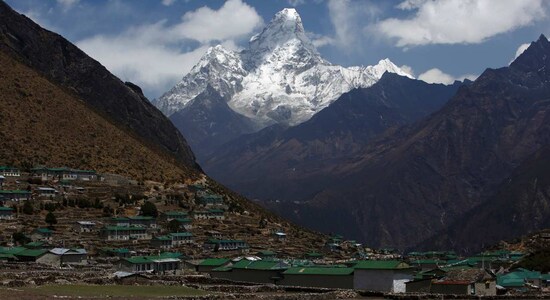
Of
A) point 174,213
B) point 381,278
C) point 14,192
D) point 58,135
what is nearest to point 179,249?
point 174,213

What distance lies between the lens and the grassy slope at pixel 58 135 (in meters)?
160

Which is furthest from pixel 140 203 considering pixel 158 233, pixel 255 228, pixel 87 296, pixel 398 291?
pixel 87 296

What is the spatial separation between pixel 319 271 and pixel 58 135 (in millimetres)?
105361

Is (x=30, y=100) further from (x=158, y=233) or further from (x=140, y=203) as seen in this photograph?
(x=158, y=233)

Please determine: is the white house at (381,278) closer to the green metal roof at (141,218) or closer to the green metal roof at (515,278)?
the green metal roof at (515,278)

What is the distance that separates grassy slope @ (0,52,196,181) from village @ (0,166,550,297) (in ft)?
27.2

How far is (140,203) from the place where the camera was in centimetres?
15075

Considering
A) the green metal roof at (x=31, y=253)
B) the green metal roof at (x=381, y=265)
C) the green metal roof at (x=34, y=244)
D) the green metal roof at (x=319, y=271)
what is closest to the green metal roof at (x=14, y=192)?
the green metal roof at (x=34, y=244)

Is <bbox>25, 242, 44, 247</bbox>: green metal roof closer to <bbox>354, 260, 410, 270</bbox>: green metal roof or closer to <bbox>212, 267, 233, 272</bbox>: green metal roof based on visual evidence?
<bbox>212, 267, 233, 272</bbox>: green metal roof

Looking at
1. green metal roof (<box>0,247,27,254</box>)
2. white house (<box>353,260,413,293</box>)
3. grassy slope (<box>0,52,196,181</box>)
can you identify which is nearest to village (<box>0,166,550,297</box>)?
white house (<box>353,260,413,293</box>)

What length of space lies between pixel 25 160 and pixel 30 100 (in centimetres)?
2104

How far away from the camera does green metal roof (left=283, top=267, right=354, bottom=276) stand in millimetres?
78062

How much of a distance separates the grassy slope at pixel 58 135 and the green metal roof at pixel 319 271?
89826 mm

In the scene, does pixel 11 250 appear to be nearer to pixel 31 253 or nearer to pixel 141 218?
pixel 31 253
